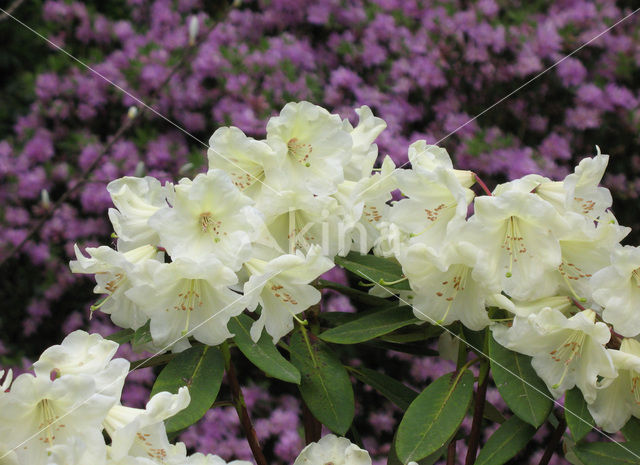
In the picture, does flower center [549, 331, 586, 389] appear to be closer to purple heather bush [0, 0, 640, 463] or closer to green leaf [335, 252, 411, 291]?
green leaf [335, 252, 411, 291]

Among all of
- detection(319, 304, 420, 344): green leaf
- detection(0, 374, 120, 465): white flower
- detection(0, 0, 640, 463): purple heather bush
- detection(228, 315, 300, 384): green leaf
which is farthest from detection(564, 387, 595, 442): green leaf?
detection(0, 0, 640, 463): purple heather bush

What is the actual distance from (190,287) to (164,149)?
1.63 metres

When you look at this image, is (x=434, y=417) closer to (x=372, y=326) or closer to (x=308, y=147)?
(x=372, y=326)

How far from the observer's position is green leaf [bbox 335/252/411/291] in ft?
4.35

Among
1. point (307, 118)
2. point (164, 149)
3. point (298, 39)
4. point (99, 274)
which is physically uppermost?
point (307, 118)

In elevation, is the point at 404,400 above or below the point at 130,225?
below

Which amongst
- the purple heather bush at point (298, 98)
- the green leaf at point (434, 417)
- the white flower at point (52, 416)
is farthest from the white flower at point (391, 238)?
the purple heather bush at point (298, 98)

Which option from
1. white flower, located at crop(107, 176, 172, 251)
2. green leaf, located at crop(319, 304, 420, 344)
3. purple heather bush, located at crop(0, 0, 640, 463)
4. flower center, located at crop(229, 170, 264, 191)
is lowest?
purple heather bush, located at crop(0, 0, 640, 463)

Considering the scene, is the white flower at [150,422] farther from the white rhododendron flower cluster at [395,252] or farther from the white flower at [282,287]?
the white flower at [282,287]

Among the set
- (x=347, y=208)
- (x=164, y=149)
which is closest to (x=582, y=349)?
(x=347, y=208)

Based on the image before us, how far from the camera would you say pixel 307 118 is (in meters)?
1.28

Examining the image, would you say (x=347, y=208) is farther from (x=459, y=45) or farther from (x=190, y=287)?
(x=459, y=45)

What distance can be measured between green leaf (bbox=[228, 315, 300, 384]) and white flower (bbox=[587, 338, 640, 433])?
0.41 metres

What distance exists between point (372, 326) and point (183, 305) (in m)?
0.29
